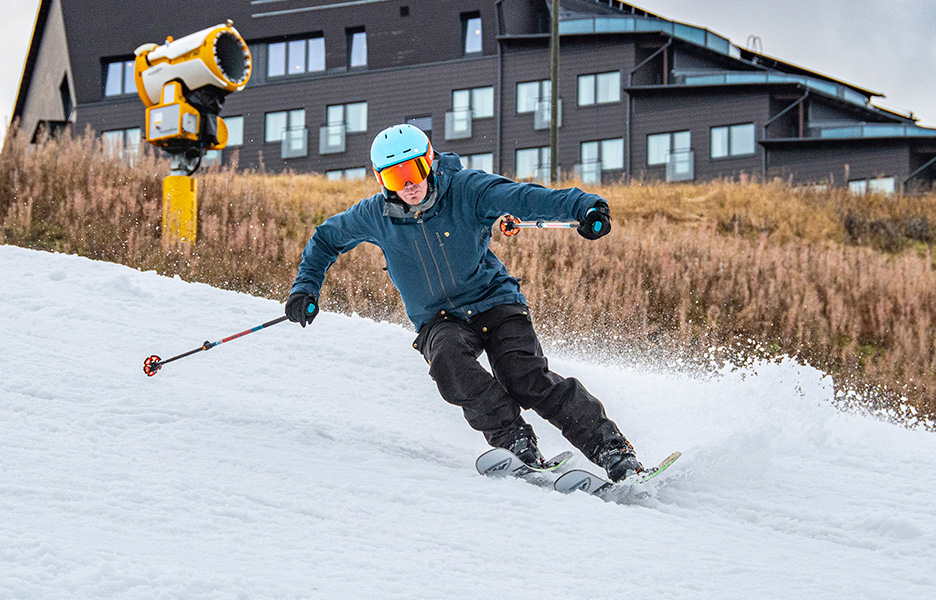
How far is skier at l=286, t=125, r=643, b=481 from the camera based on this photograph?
357 cm

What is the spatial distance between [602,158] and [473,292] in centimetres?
2500

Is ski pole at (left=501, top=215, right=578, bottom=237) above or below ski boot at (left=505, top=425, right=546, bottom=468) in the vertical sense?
above

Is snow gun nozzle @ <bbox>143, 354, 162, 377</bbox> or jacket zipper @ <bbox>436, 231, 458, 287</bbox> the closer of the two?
jacket zipper @ <bbox>436, 231, 458, 287</bbox>

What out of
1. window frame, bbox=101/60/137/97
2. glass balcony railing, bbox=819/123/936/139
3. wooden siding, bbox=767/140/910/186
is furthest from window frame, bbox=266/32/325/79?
glass balcony railing, bbox=819/123/936/139

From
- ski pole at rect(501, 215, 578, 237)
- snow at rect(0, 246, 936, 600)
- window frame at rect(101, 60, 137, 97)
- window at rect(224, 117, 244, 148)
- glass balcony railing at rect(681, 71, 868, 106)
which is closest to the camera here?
snow at rect(0, 246, 936, 600)

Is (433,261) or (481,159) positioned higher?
(481,159)

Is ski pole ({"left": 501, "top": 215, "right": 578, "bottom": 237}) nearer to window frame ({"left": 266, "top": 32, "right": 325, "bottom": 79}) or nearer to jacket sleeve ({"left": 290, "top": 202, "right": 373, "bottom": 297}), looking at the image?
jacket sleeve ({"left": 290, "top": 202, "right": 373, "bottom": 297})

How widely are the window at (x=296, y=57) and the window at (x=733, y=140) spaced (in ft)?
44.2

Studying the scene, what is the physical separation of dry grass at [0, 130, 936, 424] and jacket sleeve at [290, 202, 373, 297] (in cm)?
319

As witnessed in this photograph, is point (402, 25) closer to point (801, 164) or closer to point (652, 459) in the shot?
point (801, 164)

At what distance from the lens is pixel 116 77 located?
31.3 m

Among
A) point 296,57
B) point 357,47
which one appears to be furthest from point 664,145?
point 296,57

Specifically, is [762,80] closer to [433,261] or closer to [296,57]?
[296,57]

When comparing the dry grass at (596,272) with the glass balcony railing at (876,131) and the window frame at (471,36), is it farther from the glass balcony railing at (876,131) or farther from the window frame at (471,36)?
the window frame at (471,36)
